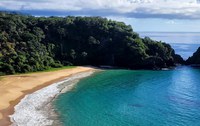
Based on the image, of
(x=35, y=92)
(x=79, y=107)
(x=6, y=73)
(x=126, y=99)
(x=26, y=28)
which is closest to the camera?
(x=79, y=107)

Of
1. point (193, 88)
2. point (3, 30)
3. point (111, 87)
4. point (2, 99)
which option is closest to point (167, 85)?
point (193, 88)

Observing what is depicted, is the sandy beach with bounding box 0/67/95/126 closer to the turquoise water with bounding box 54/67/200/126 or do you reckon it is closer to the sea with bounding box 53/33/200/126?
the sea with bounding box 53/33/200/126

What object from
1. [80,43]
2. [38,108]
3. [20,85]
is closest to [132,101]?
[38,108]

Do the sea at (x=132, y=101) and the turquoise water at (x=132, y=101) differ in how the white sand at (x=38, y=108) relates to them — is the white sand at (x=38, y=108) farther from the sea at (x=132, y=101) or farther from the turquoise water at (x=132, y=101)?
the turquoise water at (x=132, y=101)

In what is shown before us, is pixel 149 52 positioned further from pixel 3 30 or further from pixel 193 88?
pixel 3 30

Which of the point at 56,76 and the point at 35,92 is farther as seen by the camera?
the point at 56,76

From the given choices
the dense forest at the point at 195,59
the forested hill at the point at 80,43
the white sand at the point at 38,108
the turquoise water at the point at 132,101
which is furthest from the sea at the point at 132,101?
the dense forest at the point at 195,59

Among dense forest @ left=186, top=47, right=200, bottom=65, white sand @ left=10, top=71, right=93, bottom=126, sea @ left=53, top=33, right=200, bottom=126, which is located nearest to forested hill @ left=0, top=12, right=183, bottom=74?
dense forest @ left=186, top=47, right=200, bottom=65
